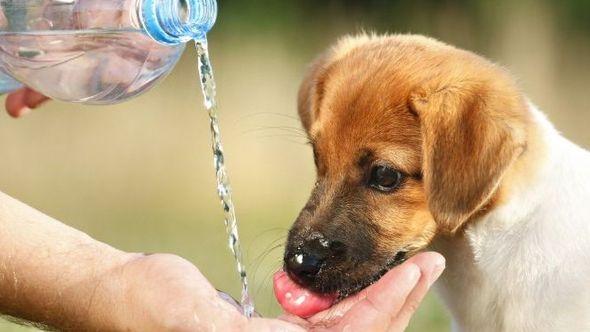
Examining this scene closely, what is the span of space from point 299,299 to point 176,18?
3.45 ft

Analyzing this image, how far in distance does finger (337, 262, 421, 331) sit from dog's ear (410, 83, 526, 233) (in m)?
0.61

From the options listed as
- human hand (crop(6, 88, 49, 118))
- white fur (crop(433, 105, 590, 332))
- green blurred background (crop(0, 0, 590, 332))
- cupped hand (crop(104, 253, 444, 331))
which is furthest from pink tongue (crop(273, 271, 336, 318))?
green blurred background (crop(0, 0, 590, 332))

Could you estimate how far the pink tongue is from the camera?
475 centimetres

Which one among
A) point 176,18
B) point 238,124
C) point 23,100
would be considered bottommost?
point 238,124

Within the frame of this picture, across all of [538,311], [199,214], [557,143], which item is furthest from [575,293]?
[199,214]

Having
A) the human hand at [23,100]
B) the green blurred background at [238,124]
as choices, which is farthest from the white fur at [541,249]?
the green blurred background at [238,124]

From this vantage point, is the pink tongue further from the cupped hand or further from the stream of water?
the cupped hand

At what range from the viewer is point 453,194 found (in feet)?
15.6

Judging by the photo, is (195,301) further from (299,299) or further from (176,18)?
(176,18)

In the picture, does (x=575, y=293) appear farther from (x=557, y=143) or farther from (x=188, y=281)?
(x=188, y=281)

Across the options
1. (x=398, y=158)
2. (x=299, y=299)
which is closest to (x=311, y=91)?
(x=398, y=158)

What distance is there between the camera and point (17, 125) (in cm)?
1184

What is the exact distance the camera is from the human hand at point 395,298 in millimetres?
4180

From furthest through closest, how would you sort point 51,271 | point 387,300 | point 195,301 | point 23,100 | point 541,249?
point 23,100
point 541,249
point 51,271
point 387,300
point 195,301
